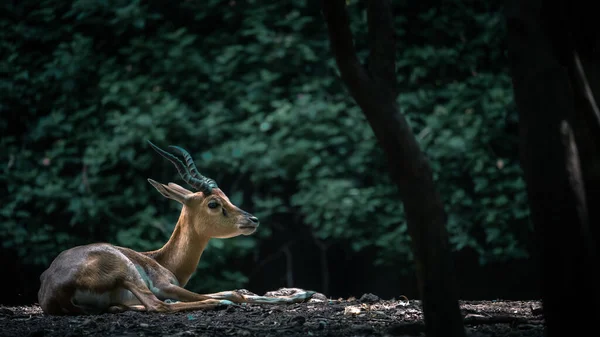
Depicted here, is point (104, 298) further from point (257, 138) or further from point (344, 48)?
point (257, 138)

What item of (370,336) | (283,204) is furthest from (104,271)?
(283,204)

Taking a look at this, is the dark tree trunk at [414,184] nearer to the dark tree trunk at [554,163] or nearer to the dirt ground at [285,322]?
the dark tree trunk at [554,163]

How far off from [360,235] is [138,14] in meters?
4.69

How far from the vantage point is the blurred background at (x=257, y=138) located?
1023 centimetres

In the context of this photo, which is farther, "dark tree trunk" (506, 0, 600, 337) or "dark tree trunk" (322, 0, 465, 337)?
"dark tree trunk" (322, 0, 465, 337)

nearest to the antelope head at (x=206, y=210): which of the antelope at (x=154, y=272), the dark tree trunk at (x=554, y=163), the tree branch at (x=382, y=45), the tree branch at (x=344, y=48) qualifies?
the antelope at (x=154, y=272)

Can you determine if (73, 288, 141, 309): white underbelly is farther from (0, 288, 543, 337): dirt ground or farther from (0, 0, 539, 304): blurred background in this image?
(0, 0, 539, 304): blurred background

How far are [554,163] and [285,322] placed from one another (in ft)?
7.33

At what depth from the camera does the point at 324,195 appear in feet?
33.7

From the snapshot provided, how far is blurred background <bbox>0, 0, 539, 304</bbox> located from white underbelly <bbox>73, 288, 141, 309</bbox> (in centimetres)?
400

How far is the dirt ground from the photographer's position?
4.52 meters

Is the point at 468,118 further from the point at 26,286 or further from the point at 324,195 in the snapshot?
the point at 26,286

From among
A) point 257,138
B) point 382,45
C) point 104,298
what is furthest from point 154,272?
point 257,138

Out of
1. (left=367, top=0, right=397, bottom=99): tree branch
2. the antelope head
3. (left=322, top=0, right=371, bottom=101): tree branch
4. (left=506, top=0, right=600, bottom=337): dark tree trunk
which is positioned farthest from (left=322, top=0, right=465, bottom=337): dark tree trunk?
the antelope head
